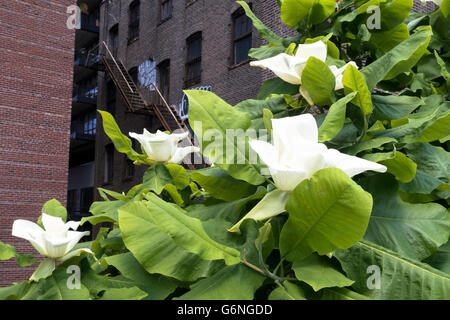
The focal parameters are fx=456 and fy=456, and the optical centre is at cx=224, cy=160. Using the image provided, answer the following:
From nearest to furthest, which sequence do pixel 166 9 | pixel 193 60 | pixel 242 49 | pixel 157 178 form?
pixel 157 178, pixel 242 49, pixel 193 60, pixel 166 9

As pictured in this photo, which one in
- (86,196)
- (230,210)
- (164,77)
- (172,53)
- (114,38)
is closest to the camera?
(230,210)

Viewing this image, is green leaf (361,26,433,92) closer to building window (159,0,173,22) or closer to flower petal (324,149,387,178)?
flower petal (324,149,387,178)

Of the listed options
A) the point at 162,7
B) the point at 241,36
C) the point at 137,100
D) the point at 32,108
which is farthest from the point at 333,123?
the point at 162,7

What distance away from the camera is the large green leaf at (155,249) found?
0.69m

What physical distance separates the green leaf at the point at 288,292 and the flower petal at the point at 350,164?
19 cm

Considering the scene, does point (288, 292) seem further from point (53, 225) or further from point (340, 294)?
point (53, 225)

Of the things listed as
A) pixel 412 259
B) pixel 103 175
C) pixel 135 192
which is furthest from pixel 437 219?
pixel 103 175

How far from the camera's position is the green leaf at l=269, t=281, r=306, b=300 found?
64 centimetres

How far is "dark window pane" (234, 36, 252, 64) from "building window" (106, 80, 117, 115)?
27.9ft

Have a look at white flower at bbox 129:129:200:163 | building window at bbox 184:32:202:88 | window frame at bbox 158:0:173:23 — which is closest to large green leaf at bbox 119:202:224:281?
white flower at bbox 129:129:200:163

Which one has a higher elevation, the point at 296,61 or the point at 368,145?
A: the point at 296,61

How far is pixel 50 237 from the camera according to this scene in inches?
34.7

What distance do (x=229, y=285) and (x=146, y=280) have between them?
18cm

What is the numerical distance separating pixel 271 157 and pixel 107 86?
71.9 ft
